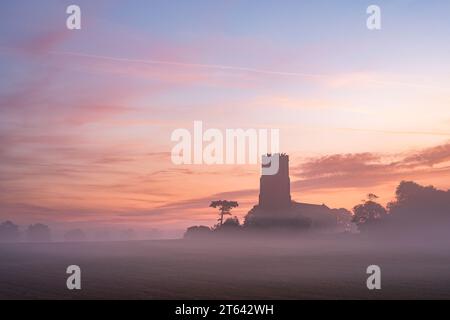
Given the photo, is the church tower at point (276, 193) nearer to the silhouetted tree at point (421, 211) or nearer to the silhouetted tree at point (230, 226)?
the silhouetted tree at point (230, 226)

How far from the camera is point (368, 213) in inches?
6029

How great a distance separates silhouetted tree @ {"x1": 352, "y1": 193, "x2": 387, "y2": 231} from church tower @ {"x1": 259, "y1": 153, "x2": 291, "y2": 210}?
41818 mm

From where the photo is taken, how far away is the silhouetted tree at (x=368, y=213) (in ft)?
495

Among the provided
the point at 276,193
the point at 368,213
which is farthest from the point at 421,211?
the point at 276,193

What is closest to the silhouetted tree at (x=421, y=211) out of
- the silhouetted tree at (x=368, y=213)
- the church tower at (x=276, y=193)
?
the silhouetted tree at (x=368, y=213)

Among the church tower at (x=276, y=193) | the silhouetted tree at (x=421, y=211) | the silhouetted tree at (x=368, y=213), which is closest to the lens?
the silhouetted tree at (x=421, y=211)

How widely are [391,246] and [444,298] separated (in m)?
89.2

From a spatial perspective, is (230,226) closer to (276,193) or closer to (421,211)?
(276,193)

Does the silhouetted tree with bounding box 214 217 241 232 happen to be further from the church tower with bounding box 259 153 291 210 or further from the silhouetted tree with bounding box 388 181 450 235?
the silhouetted tree with bounding box 388 181 450 235

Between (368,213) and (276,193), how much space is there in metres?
48.9

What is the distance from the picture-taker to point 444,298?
4422 centimetres

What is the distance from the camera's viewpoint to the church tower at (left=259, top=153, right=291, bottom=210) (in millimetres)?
194625

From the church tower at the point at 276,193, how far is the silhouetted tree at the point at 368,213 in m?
41.8
